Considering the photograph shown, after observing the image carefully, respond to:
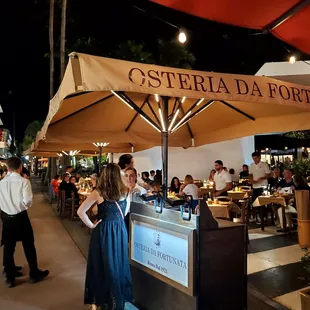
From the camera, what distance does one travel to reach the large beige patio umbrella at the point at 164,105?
3.02 metres

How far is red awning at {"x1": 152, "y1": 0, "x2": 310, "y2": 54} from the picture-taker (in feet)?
10.6

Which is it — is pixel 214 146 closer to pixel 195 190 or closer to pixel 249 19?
pixel 195 190

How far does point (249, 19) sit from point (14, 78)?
94.6 feet

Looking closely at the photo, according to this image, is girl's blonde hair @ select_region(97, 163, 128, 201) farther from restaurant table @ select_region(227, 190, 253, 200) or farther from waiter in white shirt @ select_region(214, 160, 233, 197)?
restaurant table @ select_region(227, 190, 253, 200)

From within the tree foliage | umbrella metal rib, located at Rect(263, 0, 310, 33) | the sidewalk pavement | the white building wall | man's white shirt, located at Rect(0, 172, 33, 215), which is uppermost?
the tree foliage

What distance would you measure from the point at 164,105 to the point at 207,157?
12.2 metres

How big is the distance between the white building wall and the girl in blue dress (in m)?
12.6

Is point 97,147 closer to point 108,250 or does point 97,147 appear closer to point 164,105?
point 164,105

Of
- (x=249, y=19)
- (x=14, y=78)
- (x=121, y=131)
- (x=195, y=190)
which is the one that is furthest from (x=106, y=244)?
(x=14, y=78)

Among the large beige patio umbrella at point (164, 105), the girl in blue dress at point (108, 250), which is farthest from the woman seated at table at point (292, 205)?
the girl in blue dress at point (108, 250)

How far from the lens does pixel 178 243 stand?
3328 millimetres

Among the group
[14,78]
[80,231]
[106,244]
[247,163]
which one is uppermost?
[14,78]

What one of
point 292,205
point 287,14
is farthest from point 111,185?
point 292,205

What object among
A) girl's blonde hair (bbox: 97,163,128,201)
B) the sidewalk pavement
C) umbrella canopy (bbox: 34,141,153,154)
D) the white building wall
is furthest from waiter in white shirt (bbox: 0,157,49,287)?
the white building wall
